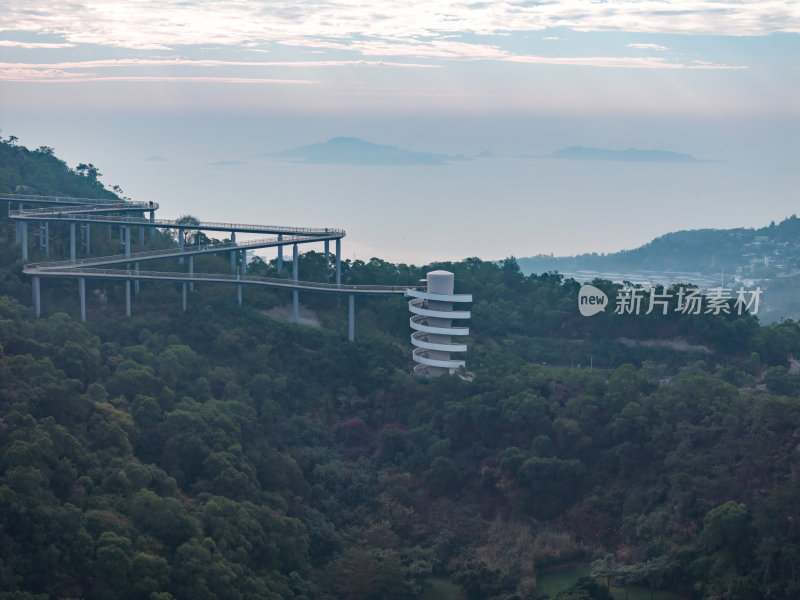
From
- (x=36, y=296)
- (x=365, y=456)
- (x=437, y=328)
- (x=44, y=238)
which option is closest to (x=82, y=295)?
(x=36, y=296)

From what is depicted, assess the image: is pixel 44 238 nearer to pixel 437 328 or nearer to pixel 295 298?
pixel 295 298

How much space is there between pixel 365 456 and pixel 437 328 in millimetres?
5157

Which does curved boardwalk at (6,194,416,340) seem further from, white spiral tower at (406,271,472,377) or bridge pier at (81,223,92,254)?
white spiral tower at (406,271,472,377)

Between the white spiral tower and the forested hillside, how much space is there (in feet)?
1.97

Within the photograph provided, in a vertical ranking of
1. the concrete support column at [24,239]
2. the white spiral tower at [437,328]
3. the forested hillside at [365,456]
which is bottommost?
the forested hillside at [365,456]

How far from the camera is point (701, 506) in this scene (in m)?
24.3

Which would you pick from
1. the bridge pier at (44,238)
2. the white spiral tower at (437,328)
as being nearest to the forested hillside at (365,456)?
the white spiral tower at (437,328)

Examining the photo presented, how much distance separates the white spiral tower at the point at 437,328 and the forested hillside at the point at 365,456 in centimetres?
60

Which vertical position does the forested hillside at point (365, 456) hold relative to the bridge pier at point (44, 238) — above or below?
below

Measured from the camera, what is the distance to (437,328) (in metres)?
32.8

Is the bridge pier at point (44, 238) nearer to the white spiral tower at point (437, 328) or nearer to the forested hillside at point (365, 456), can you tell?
the forested hillside at point (365, 456)

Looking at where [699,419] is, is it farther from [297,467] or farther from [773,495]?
[297,467]

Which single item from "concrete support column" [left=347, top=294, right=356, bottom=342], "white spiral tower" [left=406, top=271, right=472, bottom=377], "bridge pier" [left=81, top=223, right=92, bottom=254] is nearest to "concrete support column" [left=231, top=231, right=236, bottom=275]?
"bridge pier" [left=81, top=223, right=92, bottom=254]

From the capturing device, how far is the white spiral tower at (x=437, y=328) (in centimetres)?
3269
